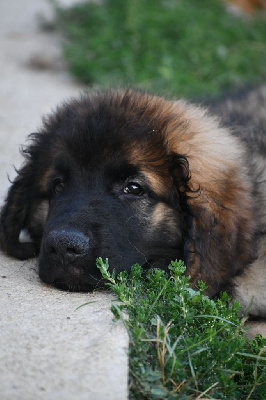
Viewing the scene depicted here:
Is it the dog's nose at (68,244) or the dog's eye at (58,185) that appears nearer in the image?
the dog's nose at (68,244)

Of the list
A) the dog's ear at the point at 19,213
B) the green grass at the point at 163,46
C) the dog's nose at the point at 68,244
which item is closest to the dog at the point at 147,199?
the dog's nose at the point at 68,244

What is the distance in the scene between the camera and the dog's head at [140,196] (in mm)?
2855

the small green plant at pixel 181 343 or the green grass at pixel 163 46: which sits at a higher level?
the green grass at pixel 163 46

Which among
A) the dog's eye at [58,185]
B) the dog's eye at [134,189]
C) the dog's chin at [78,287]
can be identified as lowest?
the dog's chin at [78,287]

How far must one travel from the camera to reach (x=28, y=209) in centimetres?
349

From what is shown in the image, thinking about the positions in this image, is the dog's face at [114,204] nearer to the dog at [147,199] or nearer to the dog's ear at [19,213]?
the dog at [147,199]

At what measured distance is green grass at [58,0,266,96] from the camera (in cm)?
655

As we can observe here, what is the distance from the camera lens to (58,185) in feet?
10.6

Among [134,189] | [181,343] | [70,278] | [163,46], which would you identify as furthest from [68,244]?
[163,46]

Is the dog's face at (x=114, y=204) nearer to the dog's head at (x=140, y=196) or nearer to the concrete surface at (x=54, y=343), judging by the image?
the dog's head at (x=140, y=196)

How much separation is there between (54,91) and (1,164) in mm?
2072

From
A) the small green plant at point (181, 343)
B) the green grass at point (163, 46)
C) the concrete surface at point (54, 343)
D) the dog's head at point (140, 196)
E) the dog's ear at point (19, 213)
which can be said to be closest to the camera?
the concrete surface at point (54, 343)

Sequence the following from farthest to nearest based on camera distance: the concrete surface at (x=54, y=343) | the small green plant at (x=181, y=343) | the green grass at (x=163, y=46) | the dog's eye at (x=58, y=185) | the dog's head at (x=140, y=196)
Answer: the green grass at (x=163, y=46) < the dog's eye at (x=58, y=185) < the dog's head at (x=140, y=196) < the small green plant at (x=181, y=343) < the concrete surface at (x=54, y=343)

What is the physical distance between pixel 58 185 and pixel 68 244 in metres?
0.59
